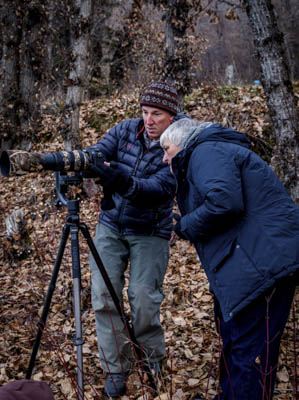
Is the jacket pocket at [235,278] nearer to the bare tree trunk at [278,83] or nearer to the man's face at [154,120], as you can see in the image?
the man's face at [154,120]

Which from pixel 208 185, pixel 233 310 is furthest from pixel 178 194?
pixel 233 310

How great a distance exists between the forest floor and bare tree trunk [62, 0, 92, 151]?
101cm

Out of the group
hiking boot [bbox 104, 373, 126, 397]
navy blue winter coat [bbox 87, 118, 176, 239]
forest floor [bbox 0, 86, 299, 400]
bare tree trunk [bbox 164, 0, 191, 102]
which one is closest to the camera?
navy blue winter coat [bbox 87, 118, 176, 239]

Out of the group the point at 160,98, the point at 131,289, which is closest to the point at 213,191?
the point at 160,98

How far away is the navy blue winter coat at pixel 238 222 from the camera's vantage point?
76.2 inches

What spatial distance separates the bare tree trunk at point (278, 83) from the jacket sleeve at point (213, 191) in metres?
2.04

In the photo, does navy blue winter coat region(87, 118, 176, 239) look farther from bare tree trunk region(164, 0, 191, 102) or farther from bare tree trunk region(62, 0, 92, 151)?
bare tree trunk region(62, 0, 92, 151)

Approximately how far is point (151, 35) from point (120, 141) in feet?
25.3

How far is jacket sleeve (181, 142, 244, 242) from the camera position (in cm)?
196

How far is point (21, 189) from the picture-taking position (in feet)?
26.3

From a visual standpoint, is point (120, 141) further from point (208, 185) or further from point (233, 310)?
point (233, 310)

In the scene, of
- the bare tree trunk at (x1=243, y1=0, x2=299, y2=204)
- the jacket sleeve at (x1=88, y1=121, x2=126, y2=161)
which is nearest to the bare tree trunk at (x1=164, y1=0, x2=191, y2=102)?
the bare tree trunk at (x1=243, y1=0, x2=299, y2=204)

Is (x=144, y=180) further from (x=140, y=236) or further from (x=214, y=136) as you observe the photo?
(x=214, y=136)

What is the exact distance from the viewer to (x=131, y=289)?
2836 millimetres
